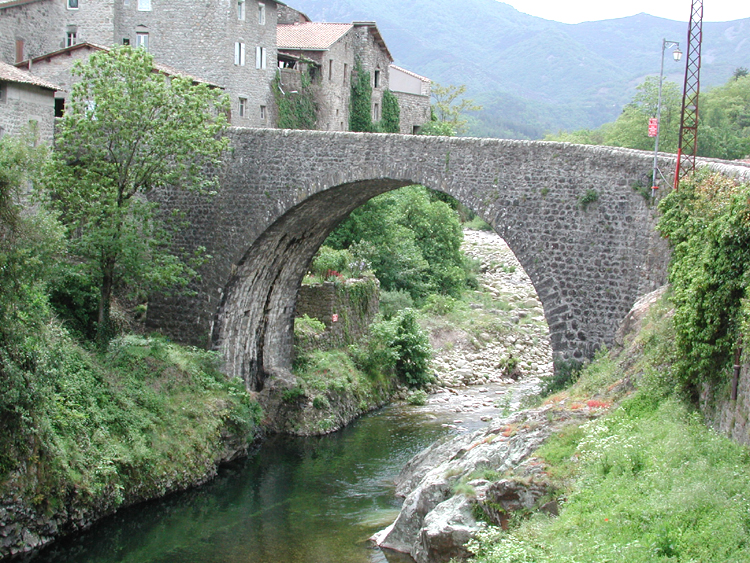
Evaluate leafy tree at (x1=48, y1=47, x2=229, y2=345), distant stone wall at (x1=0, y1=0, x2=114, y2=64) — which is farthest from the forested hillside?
leafy tree at (x1=48, y1=47, x2=229, y2=345)

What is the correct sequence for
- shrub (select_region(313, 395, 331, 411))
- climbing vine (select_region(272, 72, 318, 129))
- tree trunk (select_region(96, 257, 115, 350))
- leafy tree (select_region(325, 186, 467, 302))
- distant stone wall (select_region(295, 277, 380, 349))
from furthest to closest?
climbing vine (select_region(272, 72, 318, 129))
leafy tree (select_region(325, 186, 467, 302))
distant stone wall (select_region(295, 277, 380, 349))
shrub (select_region(313, 395, 331, 411))
tree trunk (select_region(96, 257, 115, 350))

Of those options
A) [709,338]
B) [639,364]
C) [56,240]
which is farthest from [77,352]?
[709,338]

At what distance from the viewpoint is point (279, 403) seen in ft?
68.8

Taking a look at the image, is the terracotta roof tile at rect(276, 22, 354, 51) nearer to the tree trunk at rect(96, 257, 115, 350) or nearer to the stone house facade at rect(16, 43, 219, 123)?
the stone house facade at rect(16, 43, 219, 123)

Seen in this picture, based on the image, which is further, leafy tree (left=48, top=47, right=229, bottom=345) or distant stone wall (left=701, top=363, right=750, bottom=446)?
leafy tree (left=48, top=47, right=229, bottom=345)

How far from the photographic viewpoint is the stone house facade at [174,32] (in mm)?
29125

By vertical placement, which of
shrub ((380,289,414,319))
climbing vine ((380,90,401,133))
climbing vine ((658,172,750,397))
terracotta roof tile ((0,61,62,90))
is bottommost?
shrub ((380,289,414,319))

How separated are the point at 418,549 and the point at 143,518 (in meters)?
5.35

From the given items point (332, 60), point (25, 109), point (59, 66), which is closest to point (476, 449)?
point (25, 109)

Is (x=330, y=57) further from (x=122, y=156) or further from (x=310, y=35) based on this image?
(x=122, y=156)

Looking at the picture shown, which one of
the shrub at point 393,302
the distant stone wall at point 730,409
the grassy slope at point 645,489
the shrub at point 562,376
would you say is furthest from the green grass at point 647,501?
the shrub at point 393,302

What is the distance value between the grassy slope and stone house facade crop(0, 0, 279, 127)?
23.6 m

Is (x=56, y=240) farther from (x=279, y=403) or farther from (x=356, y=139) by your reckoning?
(x=279, y=403)

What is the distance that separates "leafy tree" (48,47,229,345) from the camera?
56.3 feet
